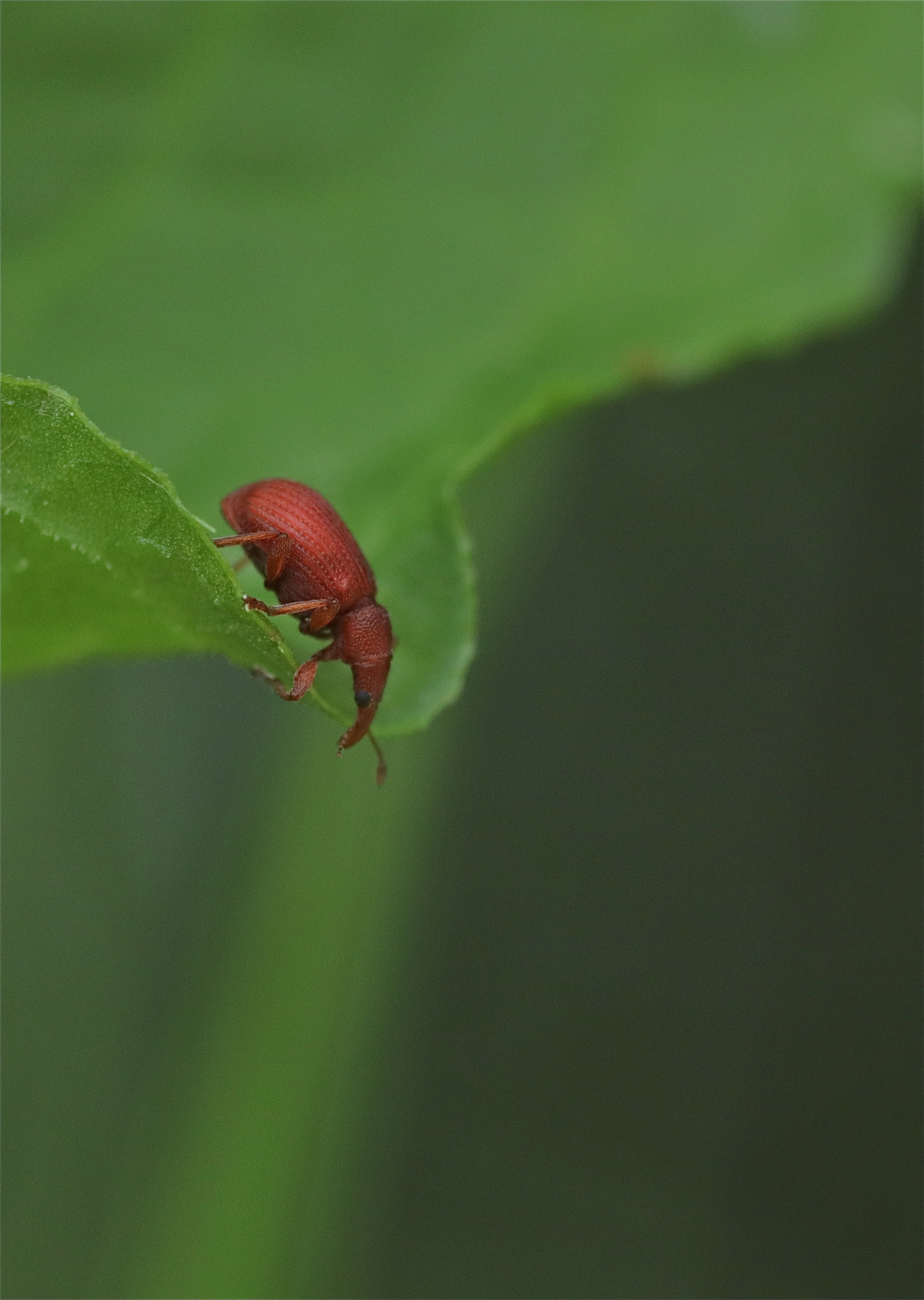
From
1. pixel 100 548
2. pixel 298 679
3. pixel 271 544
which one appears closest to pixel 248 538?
pixel 271 544

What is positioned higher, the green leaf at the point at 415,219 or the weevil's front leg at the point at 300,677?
the green leaf at the point at 415,219

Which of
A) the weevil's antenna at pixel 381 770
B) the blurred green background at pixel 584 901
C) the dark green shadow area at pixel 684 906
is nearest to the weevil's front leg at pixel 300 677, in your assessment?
the weevil's antenna at pixel 381 770

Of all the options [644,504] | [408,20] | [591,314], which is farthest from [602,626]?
[408,20]

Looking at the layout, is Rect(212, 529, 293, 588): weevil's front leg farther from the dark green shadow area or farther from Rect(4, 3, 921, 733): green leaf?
the dark green shadow area

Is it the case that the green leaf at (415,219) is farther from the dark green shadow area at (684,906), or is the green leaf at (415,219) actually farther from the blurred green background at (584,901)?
the dark green shadow area at (684,906)

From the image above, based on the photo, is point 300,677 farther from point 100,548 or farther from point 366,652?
point 100,548

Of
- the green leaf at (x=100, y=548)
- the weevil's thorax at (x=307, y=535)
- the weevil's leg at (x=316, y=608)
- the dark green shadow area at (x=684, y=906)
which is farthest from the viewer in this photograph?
the dark green shadow area at (x=684, y=906)

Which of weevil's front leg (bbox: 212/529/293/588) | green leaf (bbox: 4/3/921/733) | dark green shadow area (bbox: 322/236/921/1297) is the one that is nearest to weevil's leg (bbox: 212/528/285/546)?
weevil's front leg (bbox: 212/529/293/588)
